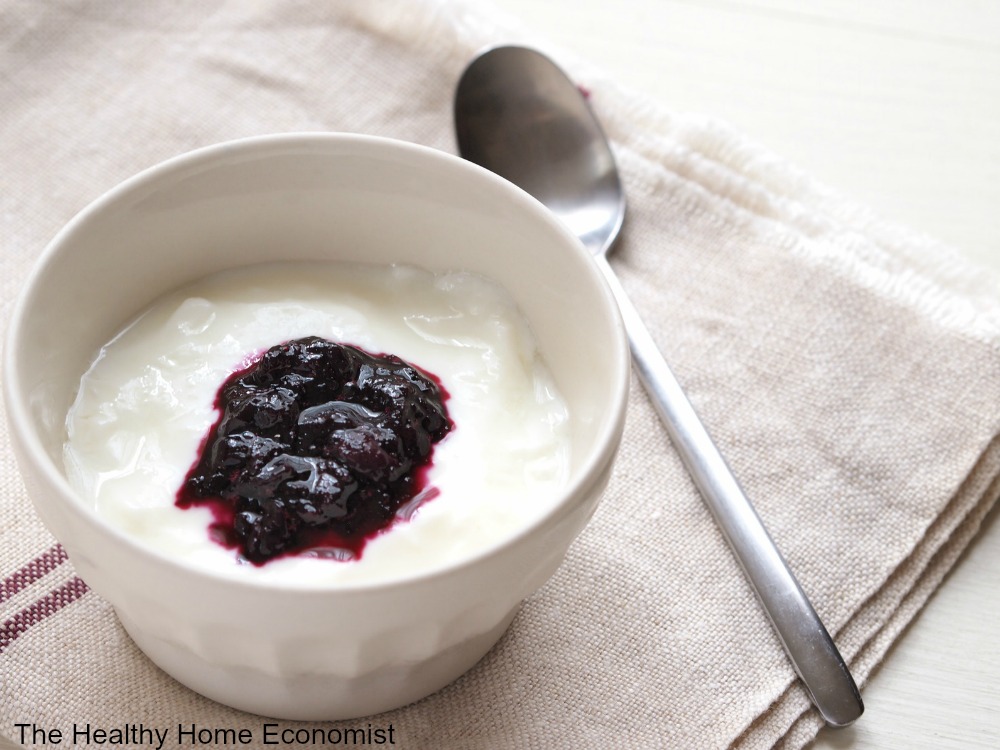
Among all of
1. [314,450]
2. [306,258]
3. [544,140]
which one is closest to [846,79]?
[544,140]

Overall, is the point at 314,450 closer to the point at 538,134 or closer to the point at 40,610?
the point at 40,610

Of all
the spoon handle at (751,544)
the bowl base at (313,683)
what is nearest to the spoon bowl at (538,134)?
the spoon handle at (751,544)

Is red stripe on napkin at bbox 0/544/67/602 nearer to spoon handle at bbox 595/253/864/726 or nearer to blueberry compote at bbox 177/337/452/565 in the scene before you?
blueberry compote at bbox 177/337/452/565

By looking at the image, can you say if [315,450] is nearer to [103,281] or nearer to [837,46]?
[103,281]

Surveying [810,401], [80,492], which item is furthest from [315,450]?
[810,401]

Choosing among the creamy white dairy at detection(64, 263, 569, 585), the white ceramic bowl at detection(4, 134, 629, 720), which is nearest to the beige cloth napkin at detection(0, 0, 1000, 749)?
the white ceramic bowl at detection(4, 134, 629, 720)

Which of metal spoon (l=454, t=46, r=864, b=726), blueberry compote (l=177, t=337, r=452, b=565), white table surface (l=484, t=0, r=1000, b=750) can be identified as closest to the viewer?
blueberry compote (l=177, t=337, r=452, b=565)
